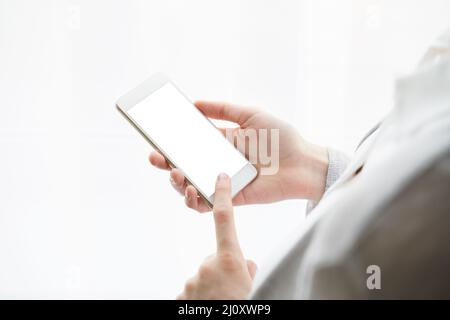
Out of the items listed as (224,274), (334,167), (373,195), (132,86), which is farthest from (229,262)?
(132,86)

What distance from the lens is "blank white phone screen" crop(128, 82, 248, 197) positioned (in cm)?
69

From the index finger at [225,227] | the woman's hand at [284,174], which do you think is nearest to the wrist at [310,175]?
the woman's hand at [284,174]

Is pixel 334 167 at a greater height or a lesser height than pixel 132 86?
lesser

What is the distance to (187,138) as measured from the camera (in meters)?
0.70

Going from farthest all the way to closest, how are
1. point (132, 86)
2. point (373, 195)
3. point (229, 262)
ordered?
1. point (132, 86)
2. point (229, 262)
3. point (373, 195)

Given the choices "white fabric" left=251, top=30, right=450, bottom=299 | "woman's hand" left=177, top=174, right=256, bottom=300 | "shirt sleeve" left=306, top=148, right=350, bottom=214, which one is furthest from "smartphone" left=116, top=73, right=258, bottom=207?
"white fabric" left=251, top=30, right=450, bottom=299

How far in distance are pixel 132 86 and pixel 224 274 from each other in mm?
664

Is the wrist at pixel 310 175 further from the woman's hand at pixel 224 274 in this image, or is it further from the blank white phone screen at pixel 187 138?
the woman's hand at pixel 224 274

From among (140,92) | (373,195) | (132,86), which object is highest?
(132,86)

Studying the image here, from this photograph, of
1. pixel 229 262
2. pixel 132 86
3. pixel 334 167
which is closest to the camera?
pixel 229 262

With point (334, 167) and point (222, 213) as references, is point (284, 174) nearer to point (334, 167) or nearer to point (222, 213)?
point (334, 167)

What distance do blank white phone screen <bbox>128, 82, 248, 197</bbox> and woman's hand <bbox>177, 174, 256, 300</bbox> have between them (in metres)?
0.22
